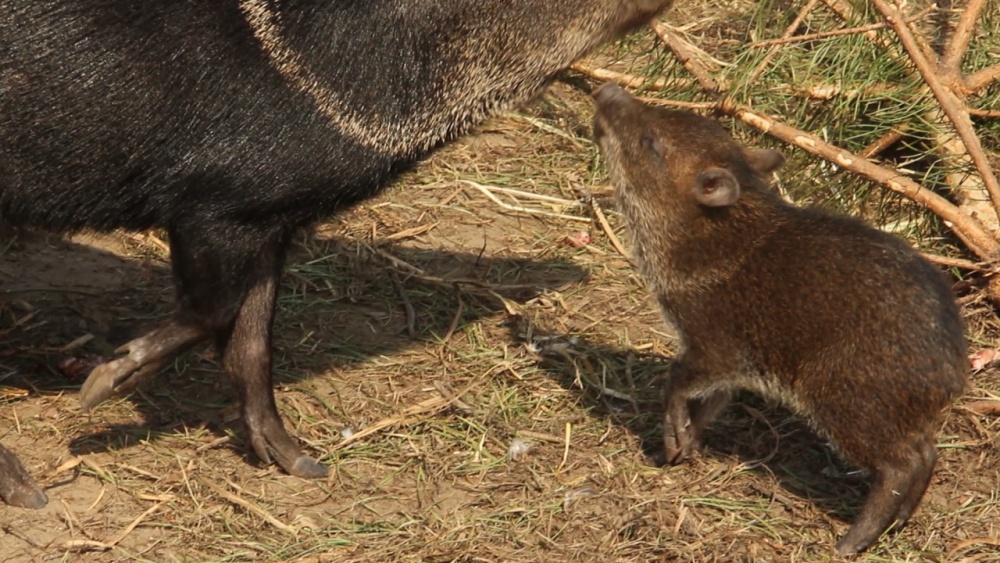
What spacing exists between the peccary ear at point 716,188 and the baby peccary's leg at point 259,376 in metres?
1.49

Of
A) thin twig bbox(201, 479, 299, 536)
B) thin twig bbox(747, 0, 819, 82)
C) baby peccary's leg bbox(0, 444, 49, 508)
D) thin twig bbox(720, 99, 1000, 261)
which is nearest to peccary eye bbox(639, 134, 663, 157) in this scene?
thin twig bbox(720, 99, 1000, 261)

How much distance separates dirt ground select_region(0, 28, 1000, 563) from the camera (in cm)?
481

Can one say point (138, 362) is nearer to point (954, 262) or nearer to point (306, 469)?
point (306, 469)

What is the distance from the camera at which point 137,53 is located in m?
4.70

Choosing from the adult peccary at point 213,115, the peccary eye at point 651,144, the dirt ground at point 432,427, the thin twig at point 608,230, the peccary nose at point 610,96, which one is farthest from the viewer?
the thin twig at point 608,230

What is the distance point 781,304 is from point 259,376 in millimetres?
1823

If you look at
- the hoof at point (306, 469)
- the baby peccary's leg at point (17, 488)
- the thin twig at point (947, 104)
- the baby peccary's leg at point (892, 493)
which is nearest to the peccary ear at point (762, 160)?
the thin twig at point (947, 104)

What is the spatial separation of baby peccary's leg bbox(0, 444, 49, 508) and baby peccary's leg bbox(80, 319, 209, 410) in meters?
0.30

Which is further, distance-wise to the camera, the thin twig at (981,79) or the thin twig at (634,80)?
the thin twig at (634,80)

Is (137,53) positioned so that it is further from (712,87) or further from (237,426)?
(712,87)

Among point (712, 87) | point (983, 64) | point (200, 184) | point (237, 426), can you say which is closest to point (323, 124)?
point (200, 184)

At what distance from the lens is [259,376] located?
523 cm

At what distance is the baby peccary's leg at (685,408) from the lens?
502cm

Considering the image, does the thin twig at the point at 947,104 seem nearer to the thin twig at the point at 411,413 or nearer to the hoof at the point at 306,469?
the thin twig at the point at 411,413
